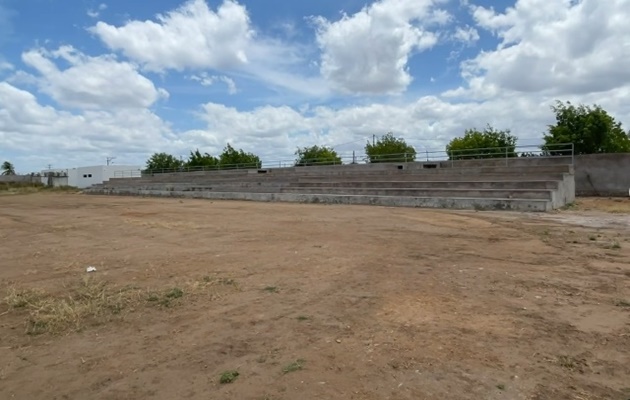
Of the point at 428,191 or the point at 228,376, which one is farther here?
the point at 428,191

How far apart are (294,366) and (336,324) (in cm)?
107

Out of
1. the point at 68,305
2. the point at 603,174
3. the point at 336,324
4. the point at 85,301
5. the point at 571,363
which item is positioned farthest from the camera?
the point at 603,174

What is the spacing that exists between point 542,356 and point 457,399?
1.15 meters

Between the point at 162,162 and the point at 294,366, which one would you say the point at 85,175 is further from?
the point at 294,366

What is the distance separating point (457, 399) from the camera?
315 centimetres

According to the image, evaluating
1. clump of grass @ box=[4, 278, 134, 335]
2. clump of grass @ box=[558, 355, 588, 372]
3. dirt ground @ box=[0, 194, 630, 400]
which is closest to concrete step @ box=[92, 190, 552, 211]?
dirt ground @ box=[0, 194, 630, 400]

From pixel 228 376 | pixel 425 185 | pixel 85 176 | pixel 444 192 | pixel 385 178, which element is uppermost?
pixel 85 176

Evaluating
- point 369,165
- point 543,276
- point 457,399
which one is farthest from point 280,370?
point 369,165

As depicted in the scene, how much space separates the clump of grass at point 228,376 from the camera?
11.5ft

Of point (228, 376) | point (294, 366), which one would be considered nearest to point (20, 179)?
point (228, 376)

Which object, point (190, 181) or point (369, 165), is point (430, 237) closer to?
point (369, 165)

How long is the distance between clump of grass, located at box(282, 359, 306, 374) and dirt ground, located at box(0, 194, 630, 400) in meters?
0.02

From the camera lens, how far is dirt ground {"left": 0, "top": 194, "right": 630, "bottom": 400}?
136 inches

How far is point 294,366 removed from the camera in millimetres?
3707
